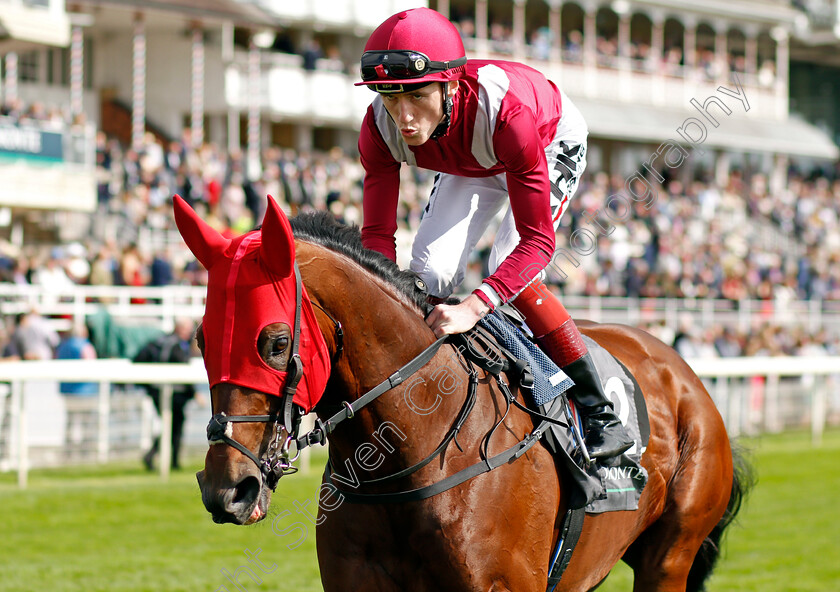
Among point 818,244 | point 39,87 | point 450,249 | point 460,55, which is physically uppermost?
point 460,55

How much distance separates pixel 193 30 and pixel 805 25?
804 inches

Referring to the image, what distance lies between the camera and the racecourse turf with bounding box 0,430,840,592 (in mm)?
5590

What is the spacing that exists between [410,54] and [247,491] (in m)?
1.16

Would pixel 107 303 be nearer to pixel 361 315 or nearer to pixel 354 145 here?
pixel 361 315

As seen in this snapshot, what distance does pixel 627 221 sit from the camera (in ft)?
59.3

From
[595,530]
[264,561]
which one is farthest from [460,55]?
[264,561]

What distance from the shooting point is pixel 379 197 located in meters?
3.25

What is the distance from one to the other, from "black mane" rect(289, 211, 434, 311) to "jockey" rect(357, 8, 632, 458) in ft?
0.50

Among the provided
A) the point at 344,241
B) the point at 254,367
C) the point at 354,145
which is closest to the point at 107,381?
the point at 344,241

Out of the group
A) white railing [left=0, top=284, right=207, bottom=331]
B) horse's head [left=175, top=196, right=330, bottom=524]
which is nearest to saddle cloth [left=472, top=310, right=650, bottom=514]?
horse's head [left=175, top=196, right=330, bottom=524]

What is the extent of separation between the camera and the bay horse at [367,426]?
7.89 feet

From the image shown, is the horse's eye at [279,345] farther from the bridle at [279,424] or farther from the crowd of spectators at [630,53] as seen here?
the crowd of spectators at [630,53]

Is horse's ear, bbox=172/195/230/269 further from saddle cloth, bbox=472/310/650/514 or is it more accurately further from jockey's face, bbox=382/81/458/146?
saddle cloth, bbox=472/310/650/514

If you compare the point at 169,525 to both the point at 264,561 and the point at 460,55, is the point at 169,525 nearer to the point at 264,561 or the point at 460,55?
the point at 264,561
